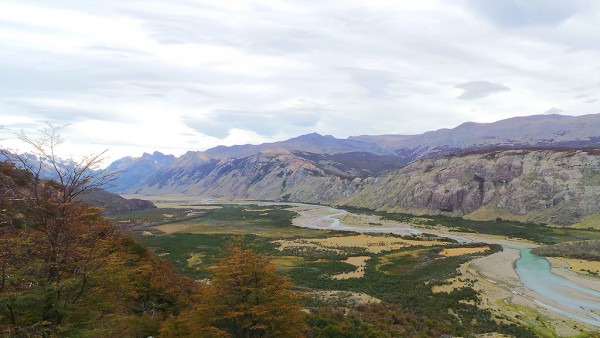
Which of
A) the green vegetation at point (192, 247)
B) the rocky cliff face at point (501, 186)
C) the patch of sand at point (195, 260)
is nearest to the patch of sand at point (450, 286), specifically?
the green vegetation at point (192, 247)

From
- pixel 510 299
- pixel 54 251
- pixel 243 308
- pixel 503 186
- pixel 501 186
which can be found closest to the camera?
pixel 54 251

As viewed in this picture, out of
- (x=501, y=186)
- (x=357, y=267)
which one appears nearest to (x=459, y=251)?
(x=357, y=267)

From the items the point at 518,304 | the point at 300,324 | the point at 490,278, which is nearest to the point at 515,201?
the point at 490,278

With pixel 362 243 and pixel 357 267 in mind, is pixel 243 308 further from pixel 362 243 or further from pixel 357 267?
pixel 362 243

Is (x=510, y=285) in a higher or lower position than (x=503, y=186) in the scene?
lower

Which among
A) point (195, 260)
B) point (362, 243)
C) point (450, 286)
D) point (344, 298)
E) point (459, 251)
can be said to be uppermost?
point (344, 298)

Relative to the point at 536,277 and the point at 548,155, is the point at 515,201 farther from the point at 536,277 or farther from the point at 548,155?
the point at 536,277

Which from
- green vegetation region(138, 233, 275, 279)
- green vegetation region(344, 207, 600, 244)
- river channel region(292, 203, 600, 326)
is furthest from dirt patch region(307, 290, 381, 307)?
green vegetation region(344, 207, 600, 244)
